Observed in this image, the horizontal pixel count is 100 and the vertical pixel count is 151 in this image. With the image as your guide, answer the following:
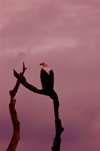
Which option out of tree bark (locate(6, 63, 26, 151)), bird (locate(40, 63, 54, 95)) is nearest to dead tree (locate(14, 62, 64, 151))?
bird (locate(40, 63, 54, 95))

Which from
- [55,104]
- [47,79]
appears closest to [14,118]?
[55,104]

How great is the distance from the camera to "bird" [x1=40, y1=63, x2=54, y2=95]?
57.2 ft

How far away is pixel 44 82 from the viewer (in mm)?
17578

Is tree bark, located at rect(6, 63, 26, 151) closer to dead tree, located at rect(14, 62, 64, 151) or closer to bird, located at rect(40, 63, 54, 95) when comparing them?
dead tree, located at rect(14, 62, 64, 151)

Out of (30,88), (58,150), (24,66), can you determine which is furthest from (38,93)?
(58,150)

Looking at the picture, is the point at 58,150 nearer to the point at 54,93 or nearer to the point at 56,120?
the point at 56,120

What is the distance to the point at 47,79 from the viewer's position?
1766 cm

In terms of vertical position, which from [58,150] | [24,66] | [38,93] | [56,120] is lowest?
[58,150]

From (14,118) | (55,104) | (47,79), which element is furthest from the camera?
(14,118)

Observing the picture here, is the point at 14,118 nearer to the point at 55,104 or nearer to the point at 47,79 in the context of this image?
the point at 55,104

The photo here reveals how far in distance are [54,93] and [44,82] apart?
79cm

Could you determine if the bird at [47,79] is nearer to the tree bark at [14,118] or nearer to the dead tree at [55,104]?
the dead tree at [55,104]

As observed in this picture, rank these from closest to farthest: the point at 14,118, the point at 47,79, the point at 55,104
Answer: the point at 55,104
the point at 47,79
the point at 14,118

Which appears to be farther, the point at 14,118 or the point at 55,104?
the point at 14,118
